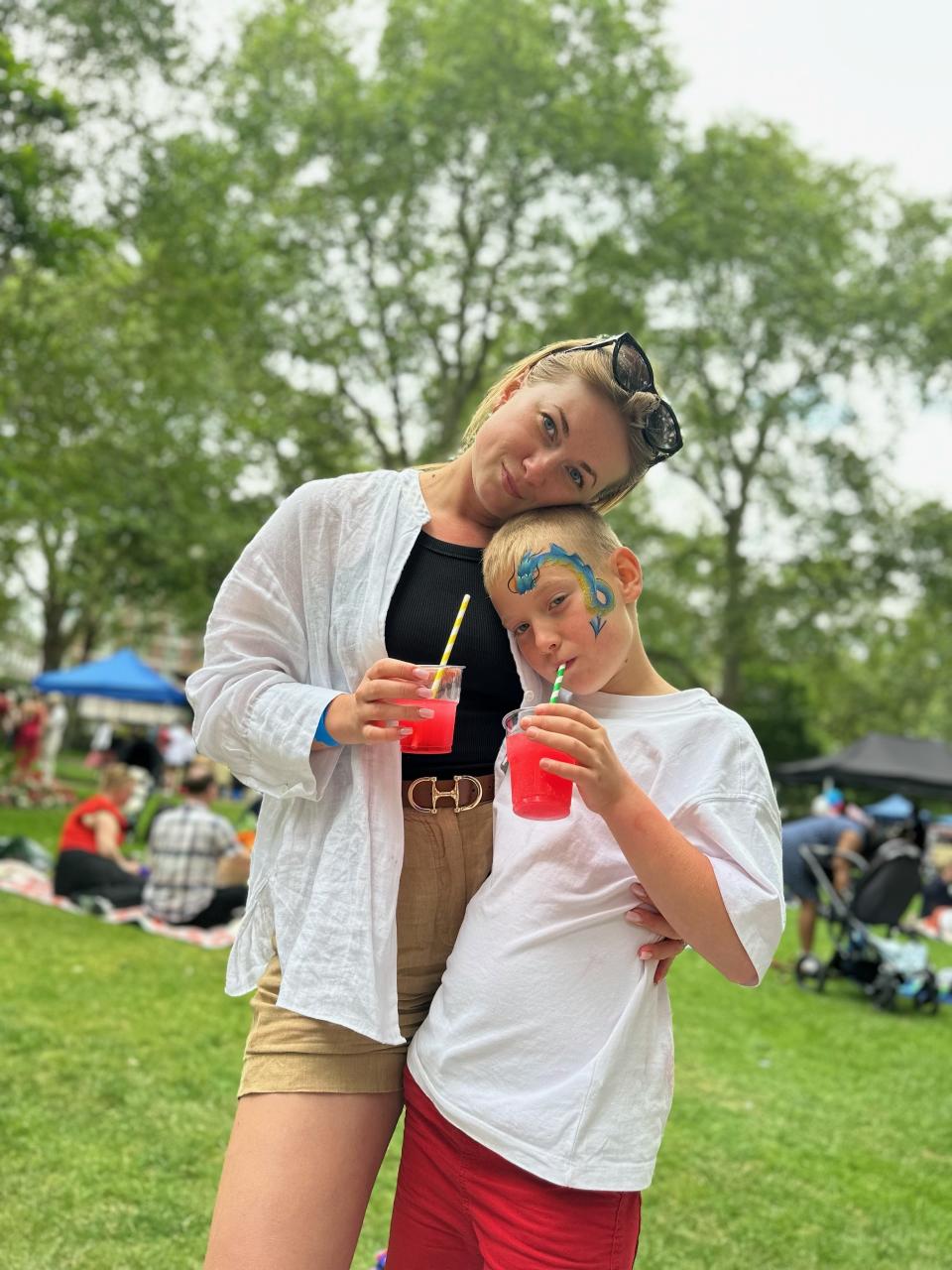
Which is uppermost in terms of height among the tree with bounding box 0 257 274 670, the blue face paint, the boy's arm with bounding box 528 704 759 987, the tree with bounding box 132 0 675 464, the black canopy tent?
the tree with bounding box 132 0 675 464

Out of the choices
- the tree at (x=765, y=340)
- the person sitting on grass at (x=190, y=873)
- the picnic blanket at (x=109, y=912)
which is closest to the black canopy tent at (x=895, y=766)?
the tree at (x=765, y=340)

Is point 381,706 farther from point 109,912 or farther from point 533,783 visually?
point 109,912

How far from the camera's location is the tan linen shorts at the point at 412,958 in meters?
1.97

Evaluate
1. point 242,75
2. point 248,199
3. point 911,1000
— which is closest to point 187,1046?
point 911,1000

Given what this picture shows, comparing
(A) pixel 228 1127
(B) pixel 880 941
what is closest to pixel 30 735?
(B) pixel 880 941

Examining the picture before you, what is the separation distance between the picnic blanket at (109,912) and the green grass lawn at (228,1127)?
314 millimetres

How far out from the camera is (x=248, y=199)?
20.2 m

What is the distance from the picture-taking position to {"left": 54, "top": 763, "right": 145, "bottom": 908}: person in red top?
9688 millimetres

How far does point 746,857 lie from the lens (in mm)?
1851

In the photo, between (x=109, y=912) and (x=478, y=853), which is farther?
(x=109, y=912)

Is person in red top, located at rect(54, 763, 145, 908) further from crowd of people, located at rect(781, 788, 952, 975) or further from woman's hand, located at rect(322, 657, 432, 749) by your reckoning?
woman's hand, located at rect(322, 657, 432, 749)

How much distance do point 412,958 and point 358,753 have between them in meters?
0.40

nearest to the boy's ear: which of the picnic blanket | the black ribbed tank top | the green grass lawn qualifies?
the black ribbed tank top

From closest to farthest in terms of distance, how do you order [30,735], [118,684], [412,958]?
[412,958] → [30,735] → [118,684]
